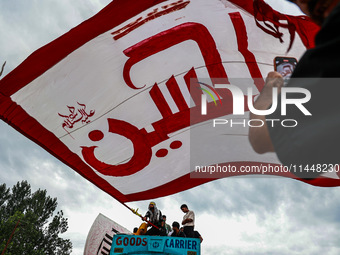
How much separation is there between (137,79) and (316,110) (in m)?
3.79

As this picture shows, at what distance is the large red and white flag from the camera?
159 inches

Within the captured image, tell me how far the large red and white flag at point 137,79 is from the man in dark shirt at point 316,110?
11.8 feet

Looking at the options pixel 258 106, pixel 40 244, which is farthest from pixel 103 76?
pixel 40 244

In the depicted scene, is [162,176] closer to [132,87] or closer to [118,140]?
[118,140]

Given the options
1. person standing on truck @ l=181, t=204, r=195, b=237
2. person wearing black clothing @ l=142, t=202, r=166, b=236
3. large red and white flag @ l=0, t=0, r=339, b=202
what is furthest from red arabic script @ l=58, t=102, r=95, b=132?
person standing on truck @ l=181, t=204, r=195, b=237

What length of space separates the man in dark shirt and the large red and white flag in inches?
142

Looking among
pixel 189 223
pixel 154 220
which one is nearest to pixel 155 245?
pixel 154 220

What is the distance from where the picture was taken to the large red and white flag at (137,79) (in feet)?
13.2

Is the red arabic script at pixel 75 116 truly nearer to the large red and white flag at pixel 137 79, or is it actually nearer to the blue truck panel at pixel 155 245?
the large red and white flag at pixel 137 79

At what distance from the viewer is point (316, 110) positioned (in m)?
0.80

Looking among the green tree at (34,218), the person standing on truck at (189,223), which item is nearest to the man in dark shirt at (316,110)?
the person standing on truck at (189,223)

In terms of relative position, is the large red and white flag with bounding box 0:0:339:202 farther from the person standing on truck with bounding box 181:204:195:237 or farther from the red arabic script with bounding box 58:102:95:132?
the person standing on truck with bounding box 181:204:195:237

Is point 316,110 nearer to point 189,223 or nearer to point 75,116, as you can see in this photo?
point 75,116

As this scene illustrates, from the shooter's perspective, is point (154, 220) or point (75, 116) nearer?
point (75, 116)
